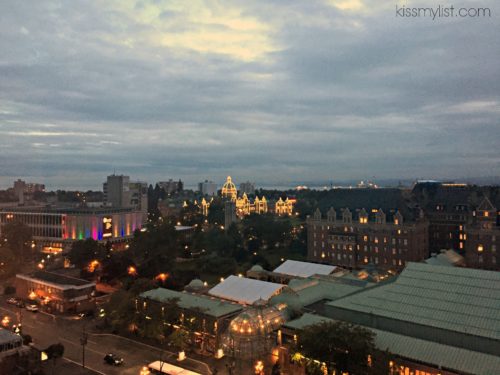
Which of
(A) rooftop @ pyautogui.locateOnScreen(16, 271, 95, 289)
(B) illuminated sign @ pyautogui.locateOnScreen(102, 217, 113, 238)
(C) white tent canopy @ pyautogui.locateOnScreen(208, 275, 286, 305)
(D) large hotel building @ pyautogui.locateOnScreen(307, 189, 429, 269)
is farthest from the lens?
(B) illuminated sign @ pyautogui.locateOnScreen(102, 217, 113, 238)

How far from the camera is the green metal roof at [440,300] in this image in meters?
42.8

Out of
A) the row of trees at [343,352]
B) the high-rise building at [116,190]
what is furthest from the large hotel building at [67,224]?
the row of trees at [343,352]

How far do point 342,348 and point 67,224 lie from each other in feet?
395

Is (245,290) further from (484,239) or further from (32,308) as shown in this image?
(484,239)

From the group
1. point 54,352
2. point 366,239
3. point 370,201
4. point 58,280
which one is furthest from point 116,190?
point 54,352

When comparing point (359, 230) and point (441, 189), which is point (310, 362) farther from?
point (441, 189)

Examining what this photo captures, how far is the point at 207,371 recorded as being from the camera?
5031cm

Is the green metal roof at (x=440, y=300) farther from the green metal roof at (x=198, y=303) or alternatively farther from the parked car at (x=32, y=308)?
the parked car at (x=32, y=308)

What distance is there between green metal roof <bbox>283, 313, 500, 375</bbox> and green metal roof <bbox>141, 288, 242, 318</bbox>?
2228cm

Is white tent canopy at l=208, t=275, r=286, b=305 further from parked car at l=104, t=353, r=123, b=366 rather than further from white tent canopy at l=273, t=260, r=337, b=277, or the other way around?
parked car at l=104, t=353, r=123, b=366

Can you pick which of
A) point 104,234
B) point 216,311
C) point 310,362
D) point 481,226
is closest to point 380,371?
point 310,362

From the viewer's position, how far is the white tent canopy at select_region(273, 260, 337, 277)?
274 feet

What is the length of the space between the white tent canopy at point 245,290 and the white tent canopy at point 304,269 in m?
14.8

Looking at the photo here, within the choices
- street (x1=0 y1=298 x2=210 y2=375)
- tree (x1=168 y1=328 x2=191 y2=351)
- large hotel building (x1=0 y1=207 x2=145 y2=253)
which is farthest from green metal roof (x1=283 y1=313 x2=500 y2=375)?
large hotel building (x1=0 y1=207 x2=145 y2=253)
